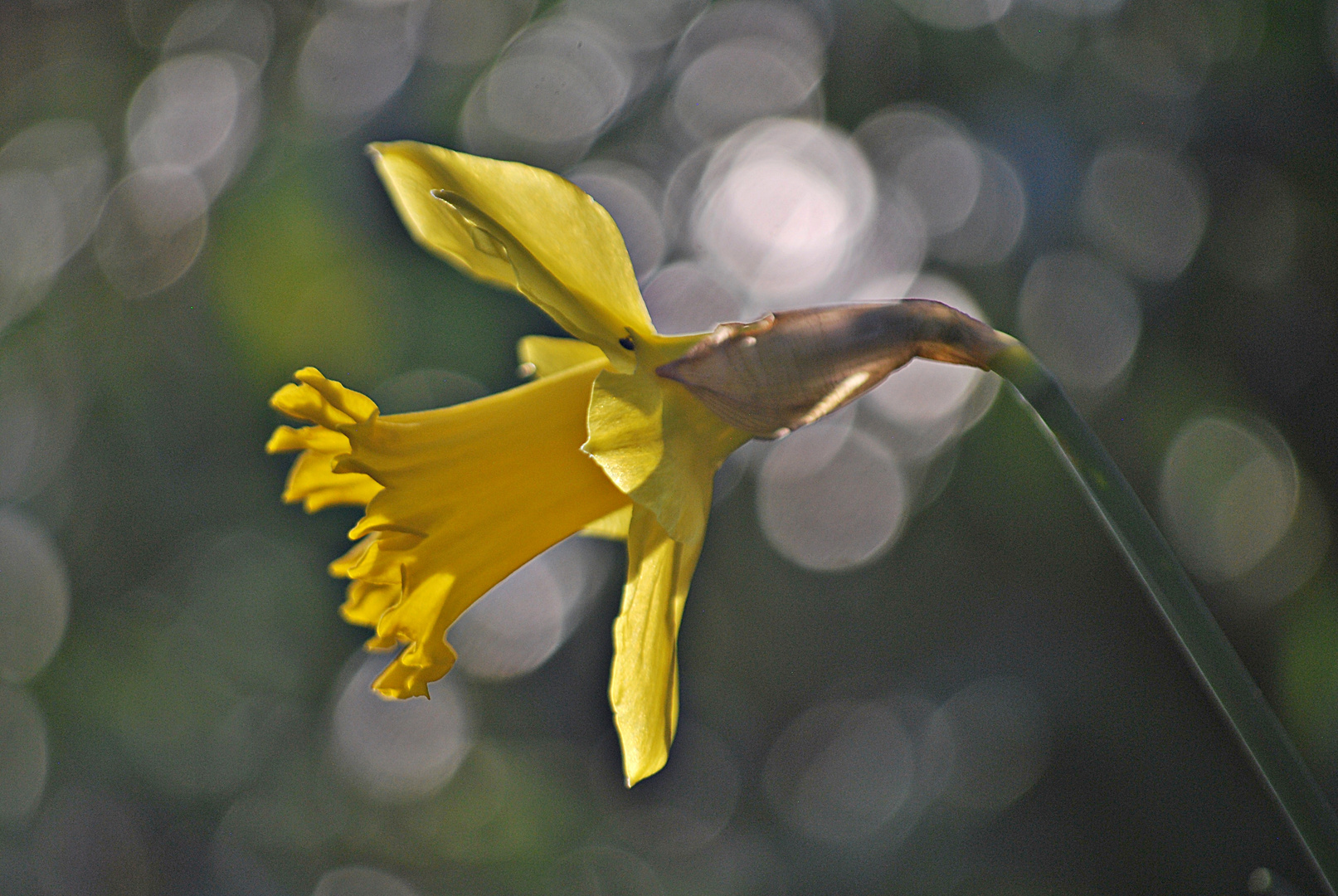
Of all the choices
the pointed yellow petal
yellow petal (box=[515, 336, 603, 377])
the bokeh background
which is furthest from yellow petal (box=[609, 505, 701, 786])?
the bokeh background

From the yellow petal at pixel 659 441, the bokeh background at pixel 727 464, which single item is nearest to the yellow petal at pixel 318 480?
the yellow petal at pixel 659 441

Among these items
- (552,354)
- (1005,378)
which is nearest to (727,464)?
(552,354)

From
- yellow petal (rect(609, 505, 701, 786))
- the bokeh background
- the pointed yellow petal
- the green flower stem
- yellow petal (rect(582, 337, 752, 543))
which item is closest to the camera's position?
the green flower stem

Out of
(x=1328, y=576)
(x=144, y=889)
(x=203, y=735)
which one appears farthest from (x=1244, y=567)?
(x=144, y=889)

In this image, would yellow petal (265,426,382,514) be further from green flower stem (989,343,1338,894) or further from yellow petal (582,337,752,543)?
green flower stem (989,343,1338,894)

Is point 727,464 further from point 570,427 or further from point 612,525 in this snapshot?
point 570,427

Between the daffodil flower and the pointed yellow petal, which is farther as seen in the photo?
the pointed yellow petal

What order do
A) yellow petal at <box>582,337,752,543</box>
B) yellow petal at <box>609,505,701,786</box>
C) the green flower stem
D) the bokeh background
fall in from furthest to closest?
1. the bokeh background
2. yellow petal at <box>609,505,701,786</box>
3. yellow petal at <box>582,337,752,543</box>
4. the green flower stem
